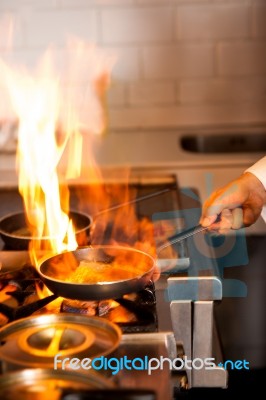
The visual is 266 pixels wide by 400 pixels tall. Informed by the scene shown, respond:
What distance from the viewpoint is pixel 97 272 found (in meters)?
1.25

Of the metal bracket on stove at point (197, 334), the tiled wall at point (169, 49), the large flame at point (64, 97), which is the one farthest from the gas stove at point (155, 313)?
the tiled wall at point (169, 49)

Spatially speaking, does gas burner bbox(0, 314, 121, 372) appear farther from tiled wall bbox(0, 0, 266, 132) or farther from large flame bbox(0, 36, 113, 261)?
tiled wall bbox(0, 0, 266, 132)

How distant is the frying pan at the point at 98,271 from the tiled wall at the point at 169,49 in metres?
1.22

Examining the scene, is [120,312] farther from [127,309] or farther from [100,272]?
[100,272]

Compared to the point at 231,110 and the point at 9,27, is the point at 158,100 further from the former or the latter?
the point at 9,27

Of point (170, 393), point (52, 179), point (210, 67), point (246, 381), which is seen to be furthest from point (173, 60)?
point (170, 393)

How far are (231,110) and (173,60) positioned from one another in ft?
0.96

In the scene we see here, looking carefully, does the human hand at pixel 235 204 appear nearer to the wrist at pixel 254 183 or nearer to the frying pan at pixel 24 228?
the wrist at pixel 254 183

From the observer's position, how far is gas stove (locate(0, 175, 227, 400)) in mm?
993

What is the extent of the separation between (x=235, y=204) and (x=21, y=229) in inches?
20.2

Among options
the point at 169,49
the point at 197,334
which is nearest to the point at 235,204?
the point at 197,334

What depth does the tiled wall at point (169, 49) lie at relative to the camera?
2.45 meters

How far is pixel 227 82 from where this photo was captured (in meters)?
2.52

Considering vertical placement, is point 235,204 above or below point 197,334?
above
